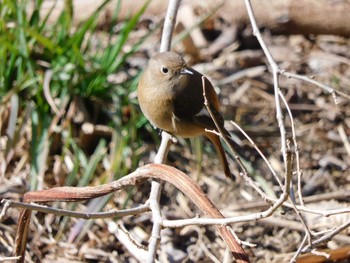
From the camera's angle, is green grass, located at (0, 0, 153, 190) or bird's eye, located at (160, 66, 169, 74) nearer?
bird's eye, located at (160, 66, 169, 74)

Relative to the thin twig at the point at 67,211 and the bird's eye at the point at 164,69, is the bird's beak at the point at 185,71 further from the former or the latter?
the thin twig at the point at 67,211

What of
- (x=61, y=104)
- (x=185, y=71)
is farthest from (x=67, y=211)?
(x=61, y=104)

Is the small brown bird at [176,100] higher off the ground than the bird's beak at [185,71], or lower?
lower

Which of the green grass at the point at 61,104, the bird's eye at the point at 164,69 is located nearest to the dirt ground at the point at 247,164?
the green grass at the point at 61,104

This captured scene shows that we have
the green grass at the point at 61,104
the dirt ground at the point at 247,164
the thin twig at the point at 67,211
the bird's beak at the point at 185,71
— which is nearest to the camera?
the thin twig at the point at 67,211

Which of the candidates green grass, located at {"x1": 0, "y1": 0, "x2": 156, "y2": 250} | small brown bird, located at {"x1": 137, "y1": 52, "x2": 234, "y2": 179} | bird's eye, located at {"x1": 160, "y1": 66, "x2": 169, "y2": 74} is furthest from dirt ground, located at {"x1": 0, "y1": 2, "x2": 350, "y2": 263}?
bird's eye, located at {"x1": 160, "y1": 66, "x2": 169, "y2": 74}

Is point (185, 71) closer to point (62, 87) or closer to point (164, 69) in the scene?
point (164, 69)

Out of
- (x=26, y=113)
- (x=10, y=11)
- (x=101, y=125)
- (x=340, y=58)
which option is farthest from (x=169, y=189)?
(x=340, y=58)

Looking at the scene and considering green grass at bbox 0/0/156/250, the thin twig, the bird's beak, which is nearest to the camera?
the thin twig

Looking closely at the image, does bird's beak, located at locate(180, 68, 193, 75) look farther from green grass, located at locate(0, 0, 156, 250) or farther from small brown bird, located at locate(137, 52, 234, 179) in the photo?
green grass, located at locate(0, 0, 156, 250)
